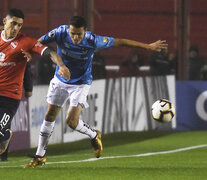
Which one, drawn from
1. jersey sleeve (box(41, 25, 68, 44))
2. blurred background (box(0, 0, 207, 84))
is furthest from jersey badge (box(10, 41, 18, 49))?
blurred background (box(0, 0, 207, 84))

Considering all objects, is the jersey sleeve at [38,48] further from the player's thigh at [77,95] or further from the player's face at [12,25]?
the player's thigh at [77,95]

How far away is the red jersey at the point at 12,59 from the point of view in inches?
385

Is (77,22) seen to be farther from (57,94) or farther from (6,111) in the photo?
(6,111)

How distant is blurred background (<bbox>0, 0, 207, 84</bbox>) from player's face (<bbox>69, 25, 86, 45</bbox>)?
6376mm

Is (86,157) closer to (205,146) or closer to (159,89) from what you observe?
(205,146)

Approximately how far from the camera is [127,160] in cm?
1209

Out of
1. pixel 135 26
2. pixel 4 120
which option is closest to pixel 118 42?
pixel 4 120

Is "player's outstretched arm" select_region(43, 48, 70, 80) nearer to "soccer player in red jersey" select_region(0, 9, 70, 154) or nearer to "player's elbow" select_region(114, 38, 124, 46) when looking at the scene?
"soccer player in red jersey" select_region(0, 9, 70, 154)

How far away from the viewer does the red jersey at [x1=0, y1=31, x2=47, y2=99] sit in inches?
385

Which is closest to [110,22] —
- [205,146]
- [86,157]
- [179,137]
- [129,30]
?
[129,30]

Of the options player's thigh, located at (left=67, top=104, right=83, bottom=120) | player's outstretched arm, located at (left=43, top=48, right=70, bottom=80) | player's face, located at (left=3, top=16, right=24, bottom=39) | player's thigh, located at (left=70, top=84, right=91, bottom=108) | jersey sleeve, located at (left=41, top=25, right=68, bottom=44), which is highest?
player's face, located at (left=3, top=16, right=24, bottom=39)

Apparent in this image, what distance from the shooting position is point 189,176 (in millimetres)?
9586

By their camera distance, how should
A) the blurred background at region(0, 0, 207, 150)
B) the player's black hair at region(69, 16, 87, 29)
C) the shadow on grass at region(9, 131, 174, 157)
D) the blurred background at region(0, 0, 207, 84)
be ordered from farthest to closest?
the blurred background at region(0, 0, 207, 84) → the blurred background at region(0, 0, 207, 150) → the shadow on grass at region(9, 131, 174, 157) → the player's black hair at region(69, 16, 87, 29)

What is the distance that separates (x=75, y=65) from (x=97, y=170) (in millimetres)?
1764
